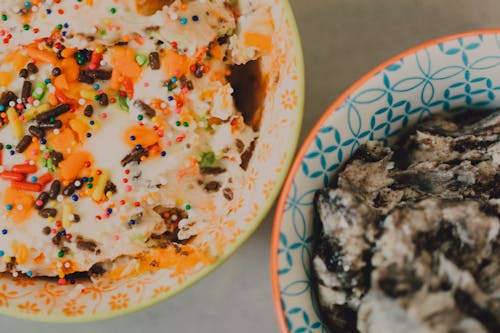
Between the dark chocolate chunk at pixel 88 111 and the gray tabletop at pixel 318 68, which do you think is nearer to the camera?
the dark chocolate chunk at pixel 88 111

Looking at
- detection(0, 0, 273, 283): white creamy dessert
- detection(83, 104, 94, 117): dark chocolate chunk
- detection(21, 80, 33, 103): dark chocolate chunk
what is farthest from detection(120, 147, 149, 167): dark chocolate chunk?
detection(21, 80, 33, 103): dark chocolate chunk

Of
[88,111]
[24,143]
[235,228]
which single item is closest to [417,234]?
[235,228]

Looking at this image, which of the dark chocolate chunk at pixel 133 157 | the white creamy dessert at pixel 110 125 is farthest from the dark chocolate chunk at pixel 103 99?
the dark chocolate chunk at pixel 133 157

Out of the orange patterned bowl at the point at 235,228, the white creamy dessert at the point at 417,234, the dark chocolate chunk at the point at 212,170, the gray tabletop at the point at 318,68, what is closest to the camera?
the white creamy dessert at the point at 417,234

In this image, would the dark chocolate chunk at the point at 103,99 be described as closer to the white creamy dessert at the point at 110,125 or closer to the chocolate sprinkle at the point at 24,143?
the white creamy dessert at the point at 110,125

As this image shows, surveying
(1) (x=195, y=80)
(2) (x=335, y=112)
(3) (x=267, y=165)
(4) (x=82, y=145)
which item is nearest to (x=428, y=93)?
(2) (x=335, y=112)

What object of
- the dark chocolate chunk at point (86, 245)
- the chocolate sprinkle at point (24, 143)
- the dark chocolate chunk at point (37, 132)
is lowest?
the dark chocolate chunk at point (86, 245)

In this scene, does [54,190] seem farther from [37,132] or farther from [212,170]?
[212,170]
